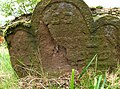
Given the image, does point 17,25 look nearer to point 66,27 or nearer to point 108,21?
point 66,27

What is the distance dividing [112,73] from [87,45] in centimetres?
38

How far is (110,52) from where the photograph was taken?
3.04 m

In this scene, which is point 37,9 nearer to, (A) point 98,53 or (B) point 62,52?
(B) point 62,52

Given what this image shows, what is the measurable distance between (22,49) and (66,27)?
51 cm

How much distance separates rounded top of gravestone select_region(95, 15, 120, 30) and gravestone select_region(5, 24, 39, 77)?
67 cm

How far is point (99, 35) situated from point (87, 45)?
16 cm

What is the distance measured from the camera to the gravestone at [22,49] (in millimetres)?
3070

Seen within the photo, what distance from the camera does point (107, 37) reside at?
3.01 meters

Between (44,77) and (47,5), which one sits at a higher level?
(47,5)

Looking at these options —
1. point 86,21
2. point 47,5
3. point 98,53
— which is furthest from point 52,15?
point 98,53

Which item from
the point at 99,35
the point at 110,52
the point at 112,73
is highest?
the point at 99,35

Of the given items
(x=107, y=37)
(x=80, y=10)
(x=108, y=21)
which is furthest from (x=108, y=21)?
(x=80, y=10)

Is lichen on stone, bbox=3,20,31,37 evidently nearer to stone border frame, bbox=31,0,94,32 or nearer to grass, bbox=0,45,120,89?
stone border frame, bbox=31,0,94,32

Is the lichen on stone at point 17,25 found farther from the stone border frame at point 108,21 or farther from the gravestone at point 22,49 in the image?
the stone border frame at point 108,21
